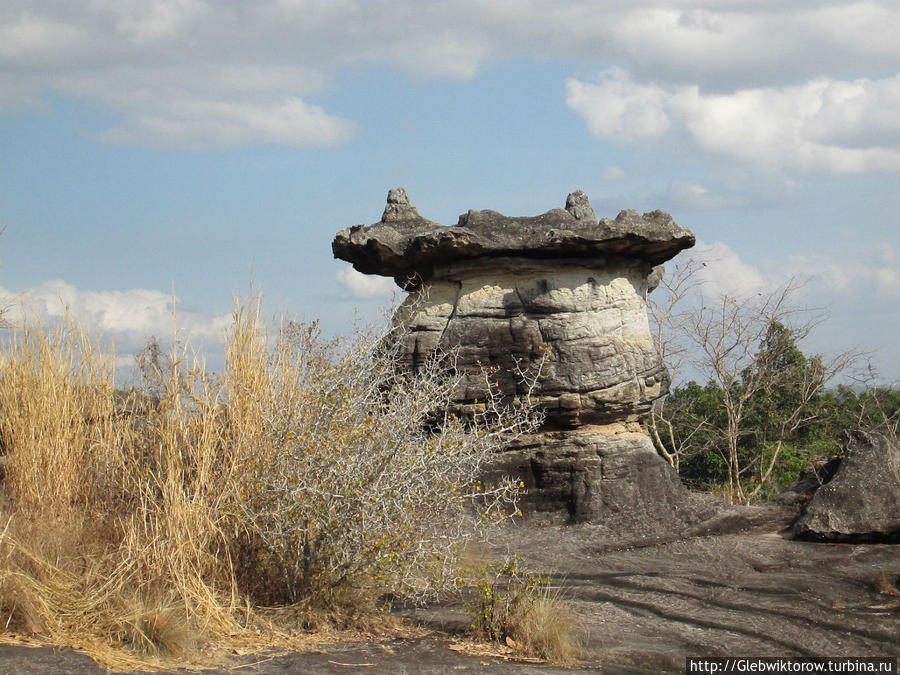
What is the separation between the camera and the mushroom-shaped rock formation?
8.96m

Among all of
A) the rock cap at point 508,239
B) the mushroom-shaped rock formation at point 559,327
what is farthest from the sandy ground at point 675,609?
the rock cap at point 508,239

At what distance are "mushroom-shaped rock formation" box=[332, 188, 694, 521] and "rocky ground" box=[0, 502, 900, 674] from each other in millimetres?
585

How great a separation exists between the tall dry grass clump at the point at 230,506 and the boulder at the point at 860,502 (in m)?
4.10

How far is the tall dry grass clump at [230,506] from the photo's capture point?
16.1 ft

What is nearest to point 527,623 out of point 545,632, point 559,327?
point 545,632

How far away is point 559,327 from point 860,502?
333cm

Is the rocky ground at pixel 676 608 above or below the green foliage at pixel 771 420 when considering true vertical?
below

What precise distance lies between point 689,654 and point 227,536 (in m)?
2.89

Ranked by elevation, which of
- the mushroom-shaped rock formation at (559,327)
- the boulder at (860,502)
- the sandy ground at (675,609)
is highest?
the mushroom-shaped rock formation at (559,327)

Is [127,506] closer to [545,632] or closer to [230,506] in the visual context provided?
[230,506]

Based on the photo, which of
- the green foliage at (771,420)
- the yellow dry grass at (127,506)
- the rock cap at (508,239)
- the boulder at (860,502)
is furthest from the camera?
the green foliage at (771,420)

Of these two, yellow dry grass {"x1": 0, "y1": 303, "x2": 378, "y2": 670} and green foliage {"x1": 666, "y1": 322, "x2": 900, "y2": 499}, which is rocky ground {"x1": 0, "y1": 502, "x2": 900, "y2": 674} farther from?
green foliage {"x1": 666, "y1": 322, "x2": 900, "y2": 499}

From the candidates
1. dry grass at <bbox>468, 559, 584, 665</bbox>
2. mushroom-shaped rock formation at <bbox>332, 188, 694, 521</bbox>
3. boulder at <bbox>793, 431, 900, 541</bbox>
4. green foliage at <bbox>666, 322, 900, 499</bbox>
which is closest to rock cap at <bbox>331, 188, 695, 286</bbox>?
mushroom-shaped rock formation at <bbox>332, 188, 694, 521</bbox>

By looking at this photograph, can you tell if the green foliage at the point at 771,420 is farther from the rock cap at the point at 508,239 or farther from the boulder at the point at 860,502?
the rock cap at the point at 508,239
